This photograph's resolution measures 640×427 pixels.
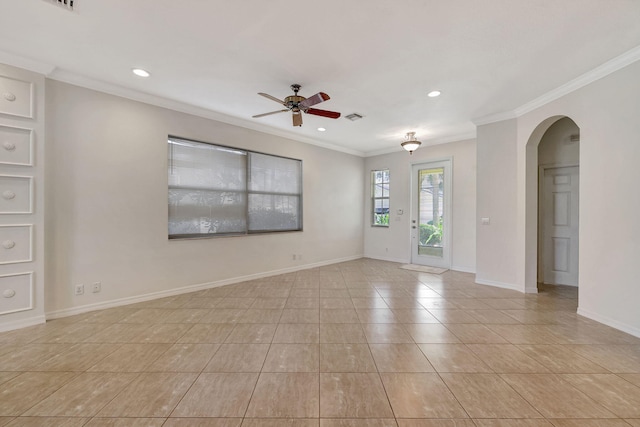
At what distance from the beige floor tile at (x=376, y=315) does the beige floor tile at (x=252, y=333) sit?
1.07 metres

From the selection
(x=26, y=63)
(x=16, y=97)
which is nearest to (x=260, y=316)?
(x=16, y=97)

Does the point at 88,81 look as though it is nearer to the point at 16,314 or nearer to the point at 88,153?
the point at 88,153

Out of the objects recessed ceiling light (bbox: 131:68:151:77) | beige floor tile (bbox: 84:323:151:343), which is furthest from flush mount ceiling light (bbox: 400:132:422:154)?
beige floor tile (bbox: 84:323:151:343)

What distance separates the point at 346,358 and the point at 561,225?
4.73m

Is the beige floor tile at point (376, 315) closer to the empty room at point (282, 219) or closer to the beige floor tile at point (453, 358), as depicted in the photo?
the empty room at point (282, 219)

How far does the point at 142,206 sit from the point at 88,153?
88 centimetres

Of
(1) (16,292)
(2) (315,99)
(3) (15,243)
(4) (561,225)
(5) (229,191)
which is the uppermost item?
(2) (315,99)

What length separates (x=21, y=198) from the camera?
2.91m

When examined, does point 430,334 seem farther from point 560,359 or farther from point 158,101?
point 158,101

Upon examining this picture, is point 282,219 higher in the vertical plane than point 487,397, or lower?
higher

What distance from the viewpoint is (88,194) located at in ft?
11.0

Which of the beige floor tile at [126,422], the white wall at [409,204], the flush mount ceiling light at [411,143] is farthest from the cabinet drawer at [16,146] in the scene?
the white wall at [409,204]

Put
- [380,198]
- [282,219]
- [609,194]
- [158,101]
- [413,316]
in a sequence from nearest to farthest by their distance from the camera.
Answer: [609,194] < [413,316] < [158,101] < [282,219] < [380,198]

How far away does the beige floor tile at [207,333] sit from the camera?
2.65 meters
